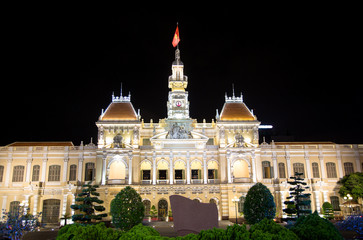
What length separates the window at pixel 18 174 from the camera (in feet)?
139

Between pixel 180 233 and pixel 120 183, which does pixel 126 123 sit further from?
pixel 180 233

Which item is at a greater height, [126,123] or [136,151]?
[126,123]

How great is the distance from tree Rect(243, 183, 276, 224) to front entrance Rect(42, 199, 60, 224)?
85.4ft

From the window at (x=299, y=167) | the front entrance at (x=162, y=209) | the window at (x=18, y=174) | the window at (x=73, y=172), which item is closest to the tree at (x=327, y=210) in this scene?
the window at (x=299, y=167)

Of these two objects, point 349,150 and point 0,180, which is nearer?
point 0,180

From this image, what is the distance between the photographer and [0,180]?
42.3 meters

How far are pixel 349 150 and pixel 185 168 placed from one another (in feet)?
77.9

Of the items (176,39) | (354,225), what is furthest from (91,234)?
(176,39)

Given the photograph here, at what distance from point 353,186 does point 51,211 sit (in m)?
39.4

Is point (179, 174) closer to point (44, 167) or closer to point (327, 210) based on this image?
point (44, 167)

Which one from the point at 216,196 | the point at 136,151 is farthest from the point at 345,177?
the point at 136,151

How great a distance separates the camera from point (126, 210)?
26219 mm

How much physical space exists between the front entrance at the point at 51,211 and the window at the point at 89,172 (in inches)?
187

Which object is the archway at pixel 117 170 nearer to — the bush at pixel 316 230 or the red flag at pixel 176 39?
the red flag at pixel 176 39
